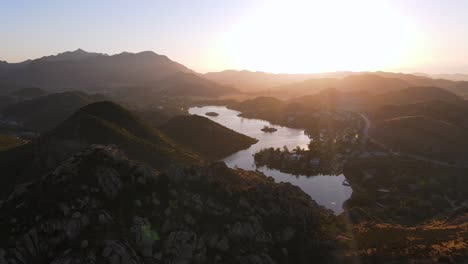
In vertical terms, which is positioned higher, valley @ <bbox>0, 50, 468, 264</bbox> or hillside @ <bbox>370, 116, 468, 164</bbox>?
valley @ <bbox>0, 50, 468, 264</bbox>

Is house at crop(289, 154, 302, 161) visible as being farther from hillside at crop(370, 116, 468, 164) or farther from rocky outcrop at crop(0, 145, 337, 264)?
rocky outcrop at crop(0, 145, 337, 264)

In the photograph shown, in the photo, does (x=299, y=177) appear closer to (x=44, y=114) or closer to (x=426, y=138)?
(x=426, y=138)

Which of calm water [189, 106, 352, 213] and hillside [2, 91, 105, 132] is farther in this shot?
hillside [2, 91, 105, 132]

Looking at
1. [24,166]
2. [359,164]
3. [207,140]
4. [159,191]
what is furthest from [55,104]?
[159,191]

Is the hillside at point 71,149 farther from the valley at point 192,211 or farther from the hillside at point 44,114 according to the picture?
the hillside at point 44,114

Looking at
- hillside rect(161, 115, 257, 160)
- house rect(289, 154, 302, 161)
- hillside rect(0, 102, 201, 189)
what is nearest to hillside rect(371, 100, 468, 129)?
house rect(289, 154, 302, 161)

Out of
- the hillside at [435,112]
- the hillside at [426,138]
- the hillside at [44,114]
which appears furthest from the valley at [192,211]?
the hillside at [44,114]
